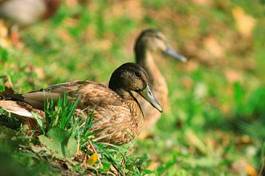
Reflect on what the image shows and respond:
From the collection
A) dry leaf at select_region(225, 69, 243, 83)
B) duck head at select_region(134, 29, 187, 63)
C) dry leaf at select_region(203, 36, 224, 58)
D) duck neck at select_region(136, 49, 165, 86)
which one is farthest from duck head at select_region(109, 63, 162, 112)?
dry leaf at select_region(203, 36, 224, 58)

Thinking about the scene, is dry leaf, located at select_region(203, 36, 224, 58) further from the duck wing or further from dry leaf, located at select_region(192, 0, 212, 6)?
the duck wing

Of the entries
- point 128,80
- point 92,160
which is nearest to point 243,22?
point 128,80

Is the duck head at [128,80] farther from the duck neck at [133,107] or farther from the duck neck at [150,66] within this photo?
the duck neck at [150,66]

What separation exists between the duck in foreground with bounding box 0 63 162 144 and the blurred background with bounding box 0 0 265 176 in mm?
750

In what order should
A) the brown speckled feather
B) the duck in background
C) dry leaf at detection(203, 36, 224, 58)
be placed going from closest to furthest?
the brown speckled feather
the duck in background
dry leaf at detection(203, 36, 224, 58)

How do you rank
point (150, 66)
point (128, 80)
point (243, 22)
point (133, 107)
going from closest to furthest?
point (133, 107), point (128, 80), point (150, 66), point (243, 22)

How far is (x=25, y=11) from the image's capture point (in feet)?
43.3

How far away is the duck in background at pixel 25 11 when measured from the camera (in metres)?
13.0

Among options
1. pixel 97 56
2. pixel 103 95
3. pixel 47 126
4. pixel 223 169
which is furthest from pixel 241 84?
pixel 47 126

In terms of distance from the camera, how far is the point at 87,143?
676cm

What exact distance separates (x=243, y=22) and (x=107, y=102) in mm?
9269

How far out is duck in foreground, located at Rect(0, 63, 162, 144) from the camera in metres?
7.03

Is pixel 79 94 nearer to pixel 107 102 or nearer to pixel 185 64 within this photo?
pixel 107 102

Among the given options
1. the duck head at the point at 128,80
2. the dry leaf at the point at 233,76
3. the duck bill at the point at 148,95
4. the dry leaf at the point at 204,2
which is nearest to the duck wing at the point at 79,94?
the duck head at the point at 128,80
